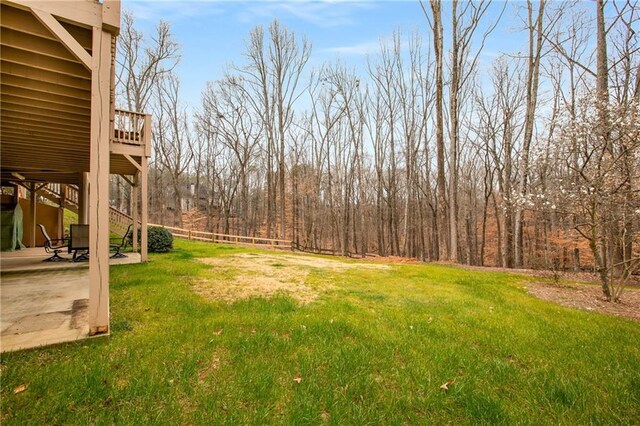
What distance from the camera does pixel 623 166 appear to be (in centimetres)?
527

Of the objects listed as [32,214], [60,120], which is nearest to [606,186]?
[60,120]

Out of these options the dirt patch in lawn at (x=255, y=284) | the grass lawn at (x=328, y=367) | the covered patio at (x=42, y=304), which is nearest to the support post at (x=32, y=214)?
the covered patio at (x=42, y=304)

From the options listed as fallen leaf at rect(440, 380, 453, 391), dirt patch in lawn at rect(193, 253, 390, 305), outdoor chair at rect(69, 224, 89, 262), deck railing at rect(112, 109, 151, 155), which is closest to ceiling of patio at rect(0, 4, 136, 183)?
deck railing at rect(112, 109, 151, 155)

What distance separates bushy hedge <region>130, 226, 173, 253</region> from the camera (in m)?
9.56

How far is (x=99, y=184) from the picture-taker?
9.71ft

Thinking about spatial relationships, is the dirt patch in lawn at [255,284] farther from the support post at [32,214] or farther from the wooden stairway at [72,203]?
the wooden stairway at [72,203]

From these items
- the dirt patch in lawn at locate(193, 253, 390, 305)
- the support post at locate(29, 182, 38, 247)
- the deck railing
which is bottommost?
the dirt patch in lawn at locate(193, 253, 390, 305)

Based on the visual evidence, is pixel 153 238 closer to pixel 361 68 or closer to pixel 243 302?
pixel 243 302

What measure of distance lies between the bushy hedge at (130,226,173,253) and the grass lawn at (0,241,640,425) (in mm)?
5660

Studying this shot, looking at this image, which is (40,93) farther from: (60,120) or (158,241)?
(158,241)

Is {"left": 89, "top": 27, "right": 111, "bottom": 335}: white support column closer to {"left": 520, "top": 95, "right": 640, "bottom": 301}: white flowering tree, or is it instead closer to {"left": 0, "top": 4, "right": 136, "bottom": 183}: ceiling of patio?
{"left": 0, "top": 4, "right": 136, "bottom": 183}: ceiling of patio

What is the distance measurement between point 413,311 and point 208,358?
9.63 ft

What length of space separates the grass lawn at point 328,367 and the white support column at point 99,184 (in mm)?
379

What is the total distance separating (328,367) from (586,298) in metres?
5.72
